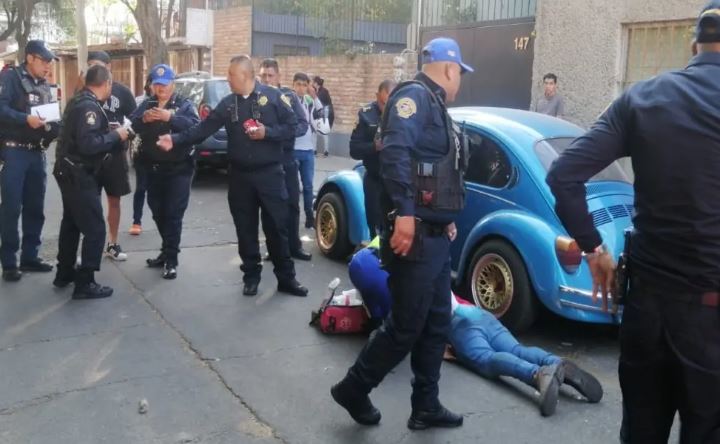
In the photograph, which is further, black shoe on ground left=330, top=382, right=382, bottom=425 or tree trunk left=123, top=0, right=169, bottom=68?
tree trunk left=123, top=0, right=169, bottom=68

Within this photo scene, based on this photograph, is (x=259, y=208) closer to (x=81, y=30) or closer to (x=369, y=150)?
(x=369, y=150)

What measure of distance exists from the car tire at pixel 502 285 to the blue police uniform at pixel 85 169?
9.68 feet

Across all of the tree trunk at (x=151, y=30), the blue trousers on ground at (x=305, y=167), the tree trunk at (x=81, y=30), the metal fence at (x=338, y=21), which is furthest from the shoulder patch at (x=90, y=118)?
the tree trunk at (x=81, y=30)

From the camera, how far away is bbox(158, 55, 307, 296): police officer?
5.93m

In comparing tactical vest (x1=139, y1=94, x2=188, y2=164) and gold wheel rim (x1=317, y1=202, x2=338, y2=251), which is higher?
tactical vest (x1=139, y1=94, x2=188, y2=164)

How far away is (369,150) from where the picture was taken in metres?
6.32

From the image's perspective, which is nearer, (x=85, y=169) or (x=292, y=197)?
(x=85, y=169)

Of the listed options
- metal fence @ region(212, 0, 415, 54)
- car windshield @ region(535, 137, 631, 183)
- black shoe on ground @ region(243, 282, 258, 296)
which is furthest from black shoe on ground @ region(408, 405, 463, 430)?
metal fence @ region(212, 0, 415, 54)

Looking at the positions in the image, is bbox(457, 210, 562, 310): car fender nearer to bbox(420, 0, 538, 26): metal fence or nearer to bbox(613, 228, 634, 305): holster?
bbox(613, 228, 634, 305): holster

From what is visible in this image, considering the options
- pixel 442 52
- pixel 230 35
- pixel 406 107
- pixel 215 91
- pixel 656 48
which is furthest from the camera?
pixel 230 35

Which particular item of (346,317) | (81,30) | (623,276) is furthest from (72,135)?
(81,30)

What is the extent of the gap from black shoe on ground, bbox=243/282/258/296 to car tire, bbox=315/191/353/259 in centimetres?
135

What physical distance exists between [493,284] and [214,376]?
216 cm

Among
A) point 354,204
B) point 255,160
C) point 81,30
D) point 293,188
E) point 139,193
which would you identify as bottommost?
point 139,193
